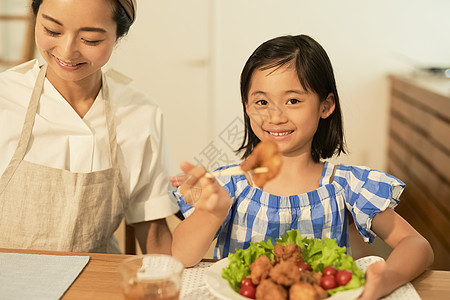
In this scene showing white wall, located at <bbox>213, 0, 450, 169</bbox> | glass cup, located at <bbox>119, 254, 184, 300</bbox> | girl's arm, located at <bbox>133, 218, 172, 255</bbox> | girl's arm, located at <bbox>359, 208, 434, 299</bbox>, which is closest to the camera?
glass cup, located at <bbox>119, 254, 184, 300</bbox>

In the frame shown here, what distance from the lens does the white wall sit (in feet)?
12.9

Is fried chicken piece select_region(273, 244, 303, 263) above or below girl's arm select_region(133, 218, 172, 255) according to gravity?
above

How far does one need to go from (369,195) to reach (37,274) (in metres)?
0.79

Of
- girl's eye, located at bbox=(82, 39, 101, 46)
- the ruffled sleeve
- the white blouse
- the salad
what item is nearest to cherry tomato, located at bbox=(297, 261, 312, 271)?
the salad

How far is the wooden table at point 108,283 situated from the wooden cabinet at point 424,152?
1.47 metres

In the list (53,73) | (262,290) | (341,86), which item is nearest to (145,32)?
(341,86)

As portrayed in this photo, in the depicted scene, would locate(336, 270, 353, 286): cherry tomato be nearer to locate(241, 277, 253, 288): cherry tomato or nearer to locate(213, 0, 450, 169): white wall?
locate(241, 277, 253, 288): cherry tomato

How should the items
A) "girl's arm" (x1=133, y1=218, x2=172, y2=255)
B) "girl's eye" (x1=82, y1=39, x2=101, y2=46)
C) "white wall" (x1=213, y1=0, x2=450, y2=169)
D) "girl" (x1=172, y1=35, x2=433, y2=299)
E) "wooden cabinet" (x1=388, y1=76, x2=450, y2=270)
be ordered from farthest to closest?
"white wall" (x1=213, y1=0, x2=450, y2=169) < "wooden cabinet" (x1=388, y1=76, x2=450, y2=270) < "girl's arm" (x1=133, y1=218, x2=172, y2=255) < "girl's eye" (x1=82, y1=39, x2=101, y2=46) < "girl" (x1=172, y1=35, x2=433, y2=299)

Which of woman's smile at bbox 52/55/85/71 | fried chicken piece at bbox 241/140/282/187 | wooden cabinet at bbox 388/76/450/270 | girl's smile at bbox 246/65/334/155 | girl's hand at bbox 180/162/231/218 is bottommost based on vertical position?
wooden cabinet at bbox 388/76/450/270

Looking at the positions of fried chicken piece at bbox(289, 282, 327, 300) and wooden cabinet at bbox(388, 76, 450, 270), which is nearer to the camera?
fried chicken piece at bbox(289, 282, 327, 300)

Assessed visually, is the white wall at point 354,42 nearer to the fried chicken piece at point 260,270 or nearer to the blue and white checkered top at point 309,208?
the blue and white checkered top at point 309,208

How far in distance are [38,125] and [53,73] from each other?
0.17 metres

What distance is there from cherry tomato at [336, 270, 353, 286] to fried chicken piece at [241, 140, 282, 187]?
213mm

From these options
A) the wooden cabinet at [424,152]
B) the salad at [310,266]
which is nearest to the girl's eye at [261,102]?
the salad at [310,266]
